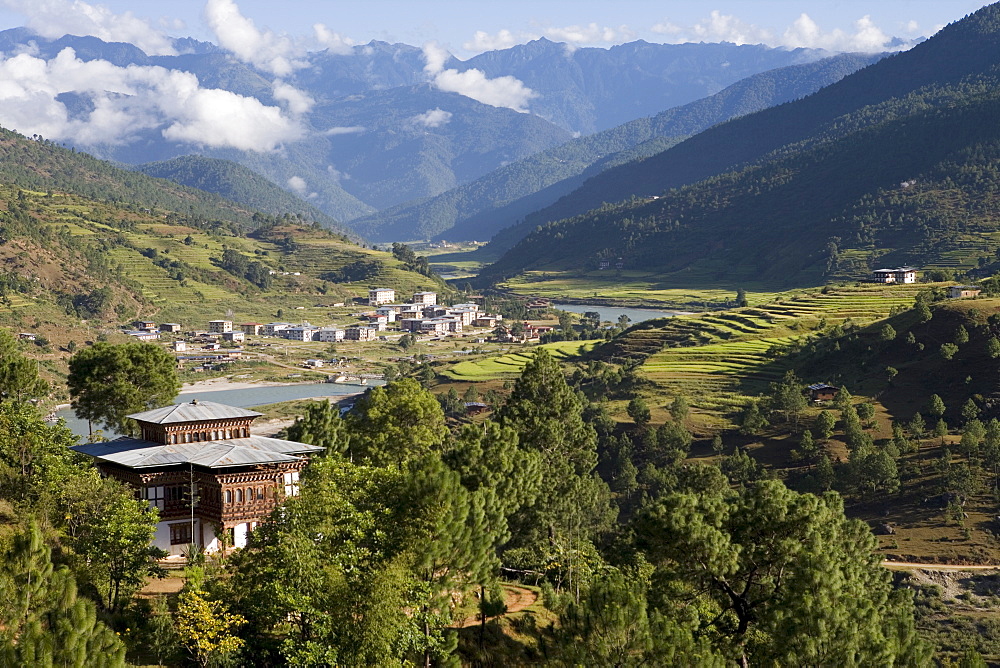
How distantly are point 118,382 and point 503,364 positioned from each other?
8447 cm

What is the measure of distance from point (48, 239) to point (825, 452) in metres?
130

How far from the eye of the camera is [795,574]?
105ft

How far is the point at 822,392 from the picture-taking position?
94125 millimetres

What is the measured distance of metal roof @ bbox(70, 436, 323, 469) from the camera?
39.5 metres

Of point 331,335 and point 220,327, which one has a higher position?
point 220,327

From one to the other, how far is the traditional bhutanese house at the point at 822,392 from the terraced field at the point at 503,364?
36.2 metres

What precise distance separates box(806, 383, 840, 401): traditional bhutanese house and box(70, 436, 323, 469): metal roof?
58796mm

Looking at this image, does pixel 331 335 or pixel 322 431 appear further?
pixel 331 335

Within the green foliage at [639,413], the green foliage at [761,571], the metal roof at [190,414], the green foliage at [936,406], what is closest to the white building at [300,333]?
the green foliage at [639,413]

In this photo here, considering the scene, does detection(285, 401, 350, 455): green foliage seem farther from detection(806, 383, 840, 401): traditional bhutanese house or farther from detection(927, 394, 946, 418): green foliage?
detection(806, 383, 840, 401): traditional bhutanese house

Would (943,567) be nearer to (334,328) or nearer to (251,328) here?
(334,328)

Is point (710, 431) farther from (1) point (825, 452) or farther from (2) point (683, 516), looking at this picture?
(2) point (683, 516)

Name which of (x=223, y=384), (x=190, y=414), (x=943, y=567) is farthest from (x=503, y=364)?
(x=190, y=414)

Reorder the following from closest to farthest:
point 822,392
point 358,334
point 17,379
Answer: point 17,379, point 822,392, point 358,334
